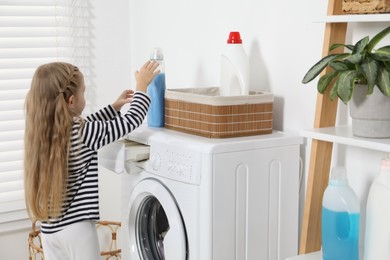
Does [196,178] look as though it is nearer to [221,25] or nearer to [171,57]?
[221,25]

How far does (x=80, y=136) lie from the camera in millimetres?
2098

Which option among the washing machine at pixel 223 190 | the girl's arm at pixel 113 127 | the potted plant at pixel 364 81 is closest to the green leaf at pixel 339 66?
the potted plant at pixel 364 81

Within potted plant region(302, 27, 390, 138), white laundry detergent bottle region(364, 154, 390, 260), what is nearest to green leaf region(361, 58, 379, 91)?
potted plant region(302, 27, 390, 138)

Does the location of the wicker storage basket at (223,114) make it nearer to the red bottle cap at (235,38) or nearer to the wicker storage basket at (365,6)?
the red bottle cap at (235,38)

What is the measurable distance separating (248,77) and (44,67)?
28.7 inches

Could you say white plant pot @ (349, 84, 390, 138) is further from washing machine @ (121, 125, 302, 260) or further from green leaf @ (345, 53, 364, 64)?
washing machine @ (121, 125, 302, 260)

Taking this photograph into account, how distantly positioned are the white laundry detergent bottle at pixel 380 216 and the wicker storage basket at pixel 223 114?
1.82 feet

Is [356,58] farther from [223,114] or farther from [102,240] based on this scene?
[102,240]

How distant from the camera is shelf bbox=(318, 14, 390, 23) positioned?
1.51 metres

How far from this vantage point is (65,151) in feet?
6.81

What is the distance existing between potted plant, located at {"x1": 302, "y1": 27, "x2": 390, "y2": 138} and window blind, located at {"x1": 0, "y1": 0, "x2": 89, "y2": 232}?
66.4 inches

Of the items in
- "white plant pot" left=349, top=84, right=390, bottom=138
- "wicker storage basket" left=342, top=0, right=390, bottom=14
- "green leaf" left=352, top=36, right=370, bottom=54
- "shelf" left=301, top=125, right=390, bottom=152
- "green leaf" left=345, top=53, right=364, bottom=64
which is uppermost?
"wicker storage basket" left=342, top=0, right=390, bottom=14

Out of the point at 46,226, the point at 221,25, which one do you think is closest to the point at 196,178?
the point at 46,226

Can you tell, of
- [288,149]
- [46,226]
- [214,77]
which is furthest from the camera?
[214,77]
